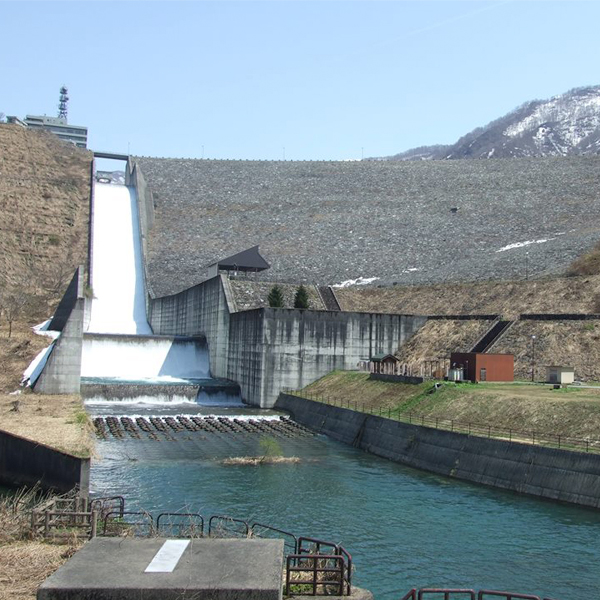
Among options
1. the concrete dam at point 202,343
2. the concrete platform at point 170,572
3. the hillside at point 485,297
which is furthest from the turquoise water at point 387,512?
the hillside at point 485,297

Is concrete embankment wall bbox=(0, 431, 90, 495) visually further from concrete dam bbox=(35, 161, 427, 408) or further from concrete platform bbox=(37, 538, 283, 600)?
concrete dam bbox=(35, 161, 427, 408)

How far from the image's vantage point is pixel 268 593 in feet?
31.0

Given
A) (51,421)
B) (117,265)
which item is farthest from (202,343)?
(51,421)

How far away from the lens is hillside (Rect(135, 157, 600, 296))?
69312 millimetres

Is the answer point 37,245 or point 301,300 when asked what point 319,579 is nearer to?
point 301,300

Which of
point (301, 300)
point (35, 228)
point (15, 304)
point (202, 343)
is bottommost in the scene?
point (202, 343)

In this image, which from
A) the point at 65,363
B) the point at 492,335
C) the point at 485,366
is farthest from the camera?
the point at 492,335

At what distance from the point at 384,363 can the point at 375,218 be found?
3935cm

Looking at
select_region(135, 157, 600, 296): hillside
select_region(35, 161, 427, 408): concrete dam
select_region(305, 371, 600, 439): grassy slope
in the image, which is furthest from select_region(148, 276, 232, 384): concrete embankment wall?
select_region(305, 371, 600, 439): grassy slope

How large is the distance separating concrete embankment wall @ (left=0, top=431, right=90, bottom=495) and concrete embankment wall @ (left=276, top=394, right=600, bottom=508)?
1395cm

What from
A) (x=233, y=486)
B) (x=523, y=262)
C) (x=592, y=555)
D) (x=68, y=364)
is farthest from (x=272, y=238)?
(x=592, y=555)

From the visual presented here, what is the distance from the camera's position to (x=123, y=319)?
6962 cm

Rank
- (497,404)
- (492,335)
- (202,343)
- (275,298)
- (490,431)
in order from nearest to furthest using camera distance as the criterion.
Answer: (490,431), (497,404), (492,335), (275,298), (202,343)

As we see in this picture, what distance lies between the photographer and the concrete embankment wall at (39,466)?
2238 centimetres
